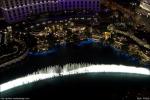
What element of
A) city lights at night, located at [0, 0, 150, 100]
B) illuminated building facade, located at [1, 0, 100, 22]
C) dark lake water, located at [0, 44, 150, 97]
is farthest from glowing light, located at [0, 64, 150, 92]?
illuminated building facade, located at [1, 0, 100, 22]

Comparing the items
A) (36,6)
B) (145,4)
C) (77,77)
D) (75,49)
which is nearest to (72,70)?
(77,77)

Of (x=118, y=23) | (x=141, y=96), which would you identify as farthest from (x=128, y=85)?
(x=118, y=23)

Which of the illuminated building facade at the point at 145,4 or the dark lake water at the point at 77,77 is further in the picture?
the illuminated building facade at the point at 145,4

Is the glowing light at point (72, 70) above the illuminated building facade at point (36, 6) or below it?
below

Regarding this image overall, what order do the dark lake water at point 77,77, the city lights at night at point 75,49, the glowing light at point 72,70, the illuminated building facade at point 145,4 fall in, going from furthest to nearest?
1. the illuminated building facade at point 145,4
2. the glowing light at point 72,70
3. the city lights at night at point 75,49
4. the dark lake water at point 77,77

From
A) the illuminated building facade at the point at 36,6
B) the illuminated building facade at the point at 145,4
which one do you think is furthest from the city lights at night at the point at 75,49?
the illuminated building facade at the point at 145,4

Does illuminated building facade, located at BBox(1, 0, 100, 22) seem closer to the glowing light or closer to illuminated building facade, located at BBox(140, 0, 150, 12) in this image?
illuminated building facade, located at BBox(140, 0, 150, 12)

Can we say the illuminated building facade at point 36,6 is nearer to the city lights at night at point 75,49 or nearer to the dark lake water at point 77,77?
the city lights at night at point 75,49

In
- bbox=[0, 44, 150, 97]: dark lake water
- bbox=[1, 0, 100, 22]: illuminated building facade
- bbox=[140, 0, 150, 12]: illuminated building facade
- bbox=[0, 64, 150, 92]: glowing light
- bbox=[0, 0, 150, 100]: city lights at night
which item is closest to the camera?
bbox=[0, 44, 150, 97]: dark lake water

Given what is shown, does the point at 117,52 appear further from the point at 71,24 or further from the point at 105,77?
the point at 71,24
